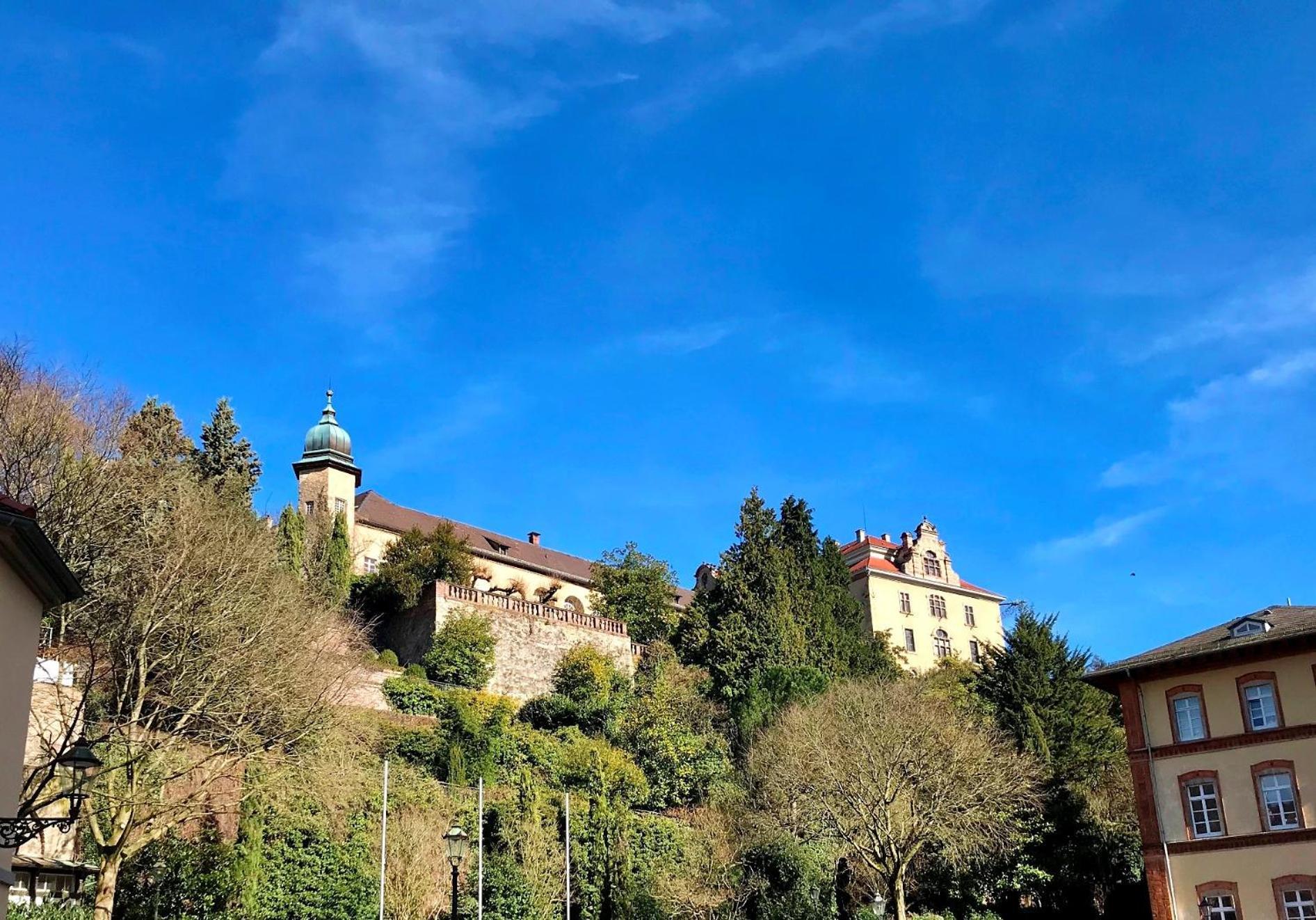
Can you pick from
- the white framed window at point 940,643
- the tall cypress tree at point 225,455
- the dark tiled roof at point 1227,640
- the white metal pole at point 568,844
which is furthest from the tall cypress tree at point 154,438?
the white framed window at point 940,643

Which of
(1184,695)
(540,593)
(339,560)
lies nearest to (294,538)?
(339,560)

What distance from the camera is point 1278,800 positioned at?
34.2 m

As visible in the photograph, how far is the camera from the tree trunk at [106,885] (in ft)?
82.1

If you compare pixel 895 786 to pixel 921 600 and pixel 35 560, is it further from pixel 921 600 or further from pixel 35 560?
pixel 921 600

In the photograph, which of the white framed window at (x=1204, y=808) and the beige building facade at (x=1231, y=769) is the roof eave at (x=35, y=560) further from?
the white framed window at (x=1204, y=808)

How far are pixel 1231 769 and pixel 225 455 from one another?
40.2m

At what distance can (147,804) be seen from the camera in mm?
27391

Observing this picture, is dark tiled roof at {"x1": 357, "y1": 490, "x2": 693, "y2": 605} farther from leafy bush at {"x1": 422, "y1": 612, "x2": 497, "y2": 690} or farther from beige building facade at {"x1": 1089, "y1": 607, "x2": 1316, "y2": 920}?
beige building facade at {"x1": 1089, "y1": 607, "x2": 1316, "y2": 920}

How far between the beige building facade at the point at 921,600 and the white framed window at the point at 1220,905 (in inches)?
1318

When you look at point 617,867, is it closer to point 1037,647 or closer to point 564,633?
point 564,633

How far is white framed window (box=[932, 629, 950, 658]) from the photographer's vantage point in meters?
72.7

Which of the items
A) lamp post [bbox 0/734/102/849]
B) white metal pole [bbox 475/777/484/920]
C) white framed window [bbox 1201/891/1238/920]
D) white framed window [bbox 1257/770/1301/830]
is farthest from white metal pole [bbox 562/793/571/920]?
lamp post [bbox 0/734/102/849]

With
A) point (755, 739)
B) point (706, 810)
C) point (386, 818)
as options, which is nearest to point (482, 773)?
point (386, 818)

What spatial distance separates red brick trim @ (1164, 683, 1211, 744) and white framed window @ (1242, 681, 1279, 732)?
3.94 feet
